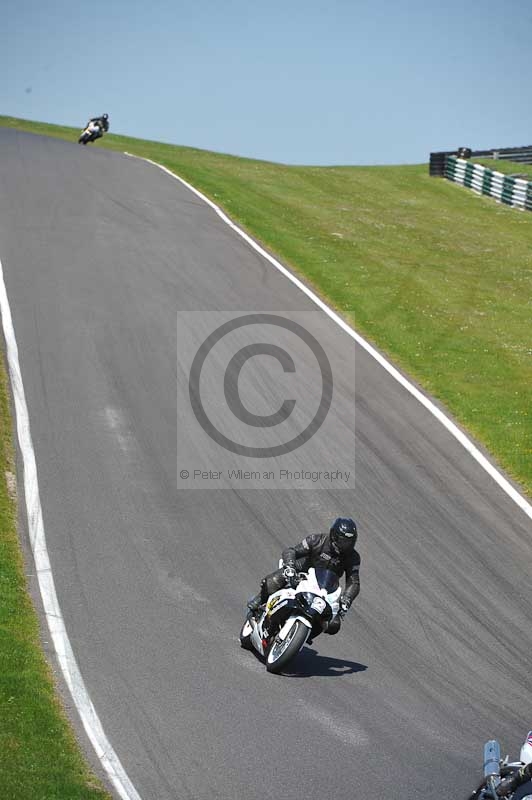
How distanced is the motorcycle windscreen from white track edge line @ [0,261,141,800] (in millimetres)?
2752

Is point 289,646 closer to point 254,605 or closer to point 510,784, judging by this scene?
point 254,605

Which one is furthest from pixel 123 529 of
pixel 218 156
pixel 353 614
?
pixel 218 156

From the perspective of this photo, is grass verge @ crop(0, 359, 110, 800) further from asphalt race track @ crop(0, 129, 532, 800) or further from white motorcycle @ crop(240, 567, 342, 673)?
white motorcycle @ crop(240, 567, 342, 673)

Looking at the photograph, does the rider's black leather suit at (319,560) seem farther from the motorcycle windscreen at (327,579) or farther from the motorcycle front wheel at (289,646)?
the motorcycle front wheel at (289,646)

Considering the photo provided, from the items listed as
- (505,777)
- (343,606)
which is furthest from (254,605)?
(505,777)

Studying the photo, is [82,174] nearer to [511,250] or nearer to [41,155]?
[41,155]

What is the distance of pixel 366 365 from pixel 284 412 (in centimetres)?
366

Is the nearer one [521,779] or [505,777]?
[521,779]

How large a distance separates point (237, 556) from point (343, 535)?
3.16 metres

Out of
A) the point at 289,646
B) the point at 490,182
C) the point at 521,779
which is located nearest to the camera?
the point at 521,779

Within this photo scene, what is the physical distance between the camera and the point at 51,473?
15766mm

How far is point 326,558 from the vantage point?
11398 millimetres

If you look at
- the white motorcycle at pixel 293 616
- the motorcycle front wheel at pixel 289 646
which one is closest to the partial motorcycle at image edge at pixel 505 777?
the motorcycle front wheel at pixel 289 646

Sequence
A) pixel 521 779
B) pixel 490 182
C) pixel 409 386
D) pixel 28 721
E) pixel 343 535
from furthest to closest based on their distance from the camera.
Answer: pixel 490 182 → pixel 409 386 → pixel 343 535 → pixel 28 721 → pixel 521 779
